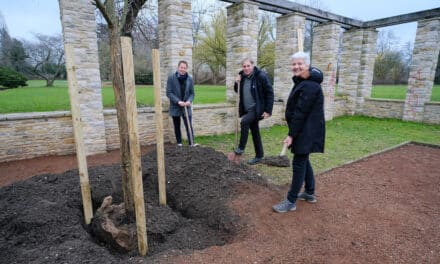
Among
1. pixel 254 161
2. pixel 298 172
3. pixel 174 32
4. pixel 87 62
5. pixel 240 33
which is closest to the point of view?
pixel 298 172

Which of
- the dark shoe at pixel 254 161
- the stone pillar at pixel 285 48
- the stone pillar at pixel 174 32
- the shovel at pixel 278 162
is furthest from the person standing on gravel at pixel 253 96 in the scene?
the stone pillar at pixel 285 48

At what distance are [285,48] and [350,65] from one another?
175 inches

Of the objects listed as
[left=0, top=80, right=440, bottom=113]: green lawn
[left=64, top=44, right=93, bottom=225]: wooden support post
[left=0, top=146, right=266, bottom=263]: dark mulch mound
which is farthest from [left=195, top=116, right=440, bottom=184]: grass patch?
[left=0, top=80, right=440, bottom=113]: green lawn

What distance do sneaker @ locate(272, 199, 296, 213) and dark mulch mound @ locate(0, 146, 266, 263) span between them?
58 centimetres

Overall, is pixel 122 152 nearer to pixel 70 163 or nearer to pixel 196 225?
pixel 196 225

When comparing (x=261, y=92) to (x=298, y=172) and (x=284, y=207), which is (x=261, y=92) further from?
(x=284, y=207)

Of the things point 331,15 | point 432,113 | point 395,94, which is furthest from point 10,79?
point 395,94

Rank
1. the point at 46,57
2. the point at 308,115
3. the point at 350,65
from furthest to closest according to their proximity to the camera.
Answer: the point at 46,57 → the point at 350,65 → the point at 308,115

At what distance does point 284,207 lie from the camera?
11.2ft

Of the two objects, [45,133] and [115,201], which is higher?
[45,133]

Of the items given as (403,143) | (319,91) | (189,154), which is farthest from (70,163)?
(403,143)

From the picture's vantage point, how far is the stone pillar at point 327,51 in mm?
10555

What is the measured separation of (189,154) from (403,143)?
6114mm

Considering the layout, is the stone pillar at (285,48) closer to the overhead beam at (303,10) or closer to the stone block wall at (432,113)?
the overhead beam at (303,10)
